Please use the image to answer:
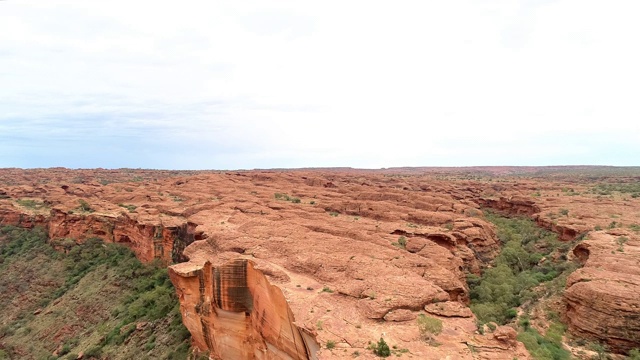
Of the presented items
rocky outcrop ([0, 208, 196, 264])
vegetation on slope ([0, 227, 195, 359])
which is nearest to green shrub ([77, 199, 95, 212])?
rocky outcrop ([0, 208, 196, 264])

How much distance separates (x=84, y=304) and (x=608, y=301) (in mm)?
33604

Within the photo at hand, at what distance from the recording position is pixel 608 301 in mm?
16719

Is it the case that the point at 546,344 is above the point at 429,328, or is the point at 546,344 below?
below

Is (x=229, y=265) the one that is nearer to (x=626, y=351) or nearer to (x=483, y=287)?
(x=483, y=287)

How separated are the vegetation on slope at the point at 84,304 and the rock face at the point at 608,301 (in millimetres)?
19886

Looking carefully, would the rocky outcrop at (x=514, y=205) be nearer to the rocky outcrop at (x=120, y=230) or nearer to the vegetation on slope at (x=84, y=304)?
the rocky outcrop at (x=120, y=230)

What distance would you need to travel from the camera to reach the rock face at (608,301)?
1614 cm

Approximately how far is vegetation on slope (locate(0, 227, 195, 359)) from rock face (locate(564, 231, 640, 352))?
1989 cm

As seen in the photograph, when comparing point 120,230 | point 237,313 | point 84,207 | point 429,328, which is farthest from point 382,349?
point 84,207

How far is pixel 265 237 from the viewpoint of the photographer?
23.0 metres

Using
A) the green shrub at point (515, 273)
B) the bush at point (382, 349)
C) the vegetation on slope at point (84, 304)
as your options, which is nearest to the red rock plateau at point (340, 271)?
the bush at point (382, 349)

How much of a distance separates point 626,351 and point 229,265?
1789 cm

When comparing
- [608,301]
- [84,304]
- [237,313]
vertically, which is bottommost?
[84,304]

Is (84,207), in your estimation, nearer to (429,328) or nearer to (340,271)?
(340,271)
